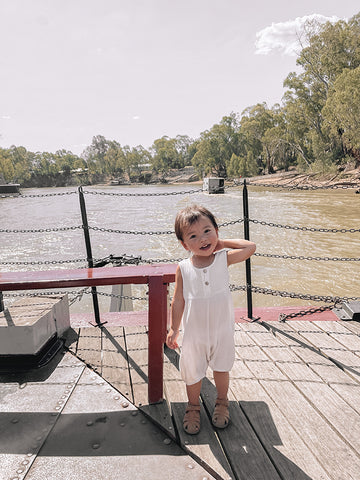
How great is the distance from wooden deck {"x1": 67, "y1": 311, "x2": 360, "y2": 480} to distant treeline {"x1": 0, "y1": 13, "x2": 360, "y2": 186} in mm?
35115

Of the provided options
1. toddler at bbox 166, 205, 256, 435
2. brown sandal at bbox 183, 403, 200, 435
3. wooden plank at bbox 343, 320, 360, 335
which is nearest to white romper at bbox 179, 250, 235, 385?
toddler at bbox 166, 205, 256, 435

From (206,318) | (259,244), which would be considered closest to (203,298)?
(206,318)

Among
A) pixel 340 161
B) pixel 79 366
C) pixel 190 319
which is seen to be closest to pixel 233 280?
pixel 79 366

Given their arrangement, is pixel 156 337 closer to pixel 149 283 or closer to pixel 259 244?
pixel 149 283

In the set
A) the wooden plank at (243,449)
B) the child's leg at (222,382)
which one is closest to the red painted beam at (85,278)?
the child's leg at (222,382)

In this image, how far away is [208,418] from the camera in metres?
2.17

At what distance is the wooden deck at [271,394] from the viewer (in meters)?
1.83

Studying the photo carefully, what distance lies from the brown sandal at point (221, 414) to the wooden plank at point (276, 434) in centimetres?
15

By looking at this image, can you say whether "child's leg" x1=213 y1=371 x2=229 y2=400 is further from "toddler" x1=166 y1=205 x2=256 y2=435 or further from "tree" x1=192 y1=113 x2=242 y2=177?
"tree" x1=192 y1=113 x2=242 y2=177

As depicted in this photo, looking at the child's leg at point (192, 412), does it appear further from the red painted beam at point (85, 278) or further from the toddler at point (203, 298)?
the red painted beam at point (85, 278)

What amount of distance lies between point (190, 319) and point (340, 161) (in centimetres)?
4880

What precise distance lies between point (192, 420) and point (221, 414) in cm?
18

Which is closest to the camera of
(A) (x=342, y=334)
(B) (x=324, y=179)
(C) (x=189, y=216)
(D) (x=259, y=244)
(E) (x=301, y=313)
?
(C) (x=189, y=216)

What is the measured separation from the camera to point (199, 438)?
1.99 metres
